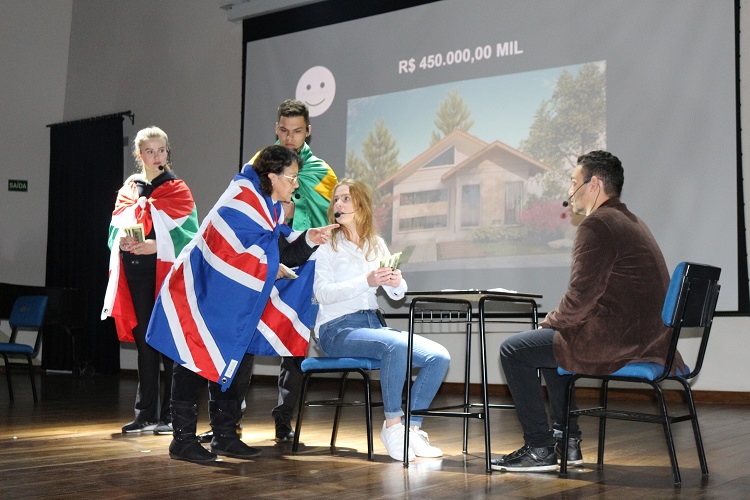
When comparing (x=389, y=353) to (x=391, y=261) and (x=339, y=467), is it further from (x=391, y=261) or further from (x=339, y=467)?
(x=339, y=467)

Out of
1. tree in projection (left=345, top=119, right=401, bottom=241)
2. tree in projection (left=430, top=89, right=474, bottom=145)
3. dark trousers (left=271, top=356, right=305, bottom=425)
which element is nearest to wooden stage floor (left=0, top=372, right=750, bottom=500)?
dark trousers (left=271, top=356, right=305, bottom=425)

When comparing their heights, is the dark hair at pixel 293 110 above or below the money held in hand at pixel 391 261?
above

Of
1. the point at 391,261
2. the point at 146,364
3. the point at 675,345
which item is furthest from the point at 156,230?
the point at 675,345

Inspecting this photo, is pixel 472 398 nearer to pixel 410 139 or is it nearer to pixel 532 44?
pixel 410 139

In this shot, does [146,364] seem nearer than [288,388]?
No

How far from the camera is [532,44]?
639 cm

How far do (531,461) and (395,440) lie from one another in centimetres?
54

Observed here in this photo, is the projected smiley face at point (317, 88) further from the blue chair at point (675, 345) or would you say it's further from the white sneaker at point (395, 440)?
the blue chair at point (675, 345)

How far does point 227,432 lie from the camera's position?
327 centimetres

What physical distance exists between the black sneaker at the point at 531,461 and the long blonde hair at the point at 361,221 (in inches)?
39.1

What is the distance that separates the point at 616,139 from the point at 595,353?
11.9 ft

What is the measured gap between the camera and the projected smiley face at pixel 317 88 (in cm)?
756

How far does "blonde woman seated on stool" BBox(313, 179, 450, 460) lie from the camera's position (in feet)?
10.4

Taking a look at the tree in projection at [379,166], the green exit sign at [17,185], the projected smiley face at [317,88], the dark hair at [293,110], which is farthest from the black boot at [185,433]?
the green exit sign at [17,185]
